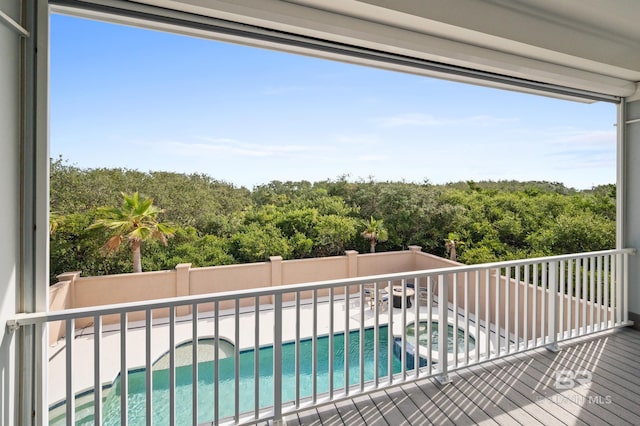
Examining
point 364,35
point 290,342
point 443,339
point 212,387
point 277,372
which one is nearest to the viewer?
point 277,372

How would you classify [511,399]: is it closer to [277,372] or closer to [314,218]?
[277,372]

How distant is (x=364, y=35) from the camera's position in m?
2.10

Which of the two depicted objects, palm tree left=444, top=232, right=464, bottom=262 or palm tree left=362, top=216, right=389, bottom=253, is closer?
palm tree left=444, top=232, right=464, bottom=262

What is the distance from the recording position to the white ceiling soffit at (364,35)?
70.7 inches

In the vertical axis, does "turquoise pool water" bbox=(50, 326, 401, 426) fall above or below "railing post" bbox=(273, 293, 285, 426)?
below

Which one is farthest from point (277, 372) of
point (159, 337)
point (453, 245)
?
point (453, 245)

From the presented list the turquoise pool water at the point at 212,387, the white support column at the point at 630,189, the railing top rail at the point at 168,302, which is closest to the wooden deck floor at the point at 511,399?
the railing top rail at the point at 168,302

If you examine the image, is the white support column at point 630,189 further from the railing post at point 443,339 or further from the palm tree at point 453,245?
the palm tree at point 453,245

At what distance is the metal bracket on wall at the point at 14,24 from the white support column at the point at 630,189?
15.8 ft

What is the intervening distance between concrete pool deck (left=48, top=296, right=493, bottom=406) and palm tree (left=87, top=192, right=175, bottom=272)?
2.34 metres

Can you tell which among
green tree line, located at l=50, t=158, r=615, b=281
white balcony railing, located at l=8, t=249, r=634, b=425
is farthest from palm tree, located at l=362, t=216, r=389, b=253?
white balcony railing, located at l=8, t=249, r=634, b=425

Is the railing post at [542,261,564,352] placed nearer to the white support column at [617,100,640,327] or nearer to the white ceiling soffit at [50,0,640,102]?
the white support column at [617,100,640,327]

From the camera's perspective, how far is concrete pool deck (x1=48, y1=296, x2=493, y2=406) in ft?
16.1

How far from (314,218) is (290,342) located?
6.53 metres
